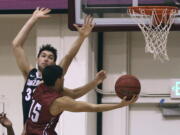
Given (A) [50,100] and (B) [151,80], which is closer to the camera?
(A) [50,100]

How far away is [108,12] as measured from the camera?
15.0 ft

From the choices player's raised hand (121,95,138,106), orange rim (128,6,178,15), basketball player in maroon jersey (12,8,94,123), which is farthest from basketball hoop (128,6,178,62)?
player's raised hand (121,95,138,106)

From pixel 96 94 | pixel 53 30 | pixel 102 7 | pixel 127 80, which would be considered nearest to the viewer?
pixel 127 80

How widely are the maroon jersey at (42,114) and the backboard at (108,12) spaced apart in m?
1.39

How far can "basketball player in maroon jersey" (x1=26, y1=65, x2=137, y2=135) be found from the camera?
3035 mm

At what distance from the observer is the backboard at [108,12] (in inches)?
176

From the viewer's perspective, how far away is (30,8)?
4.89 m

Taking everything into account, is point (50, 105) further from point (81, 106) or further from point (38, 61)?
point (38, 61)

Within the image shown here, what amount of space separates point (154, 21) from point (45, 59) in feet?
3.97

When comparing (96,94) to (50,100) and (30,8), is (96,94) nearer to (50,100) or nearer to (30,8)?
(30,8)

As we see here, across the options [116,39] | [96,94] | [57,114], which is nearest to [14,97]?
[96,94]

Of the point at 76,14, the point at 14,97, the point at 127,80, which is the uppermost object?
the point at 76,14

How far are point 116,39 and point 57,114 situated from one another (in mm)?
2553

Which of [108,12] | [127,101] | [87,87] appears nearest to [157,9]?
[108,12]
